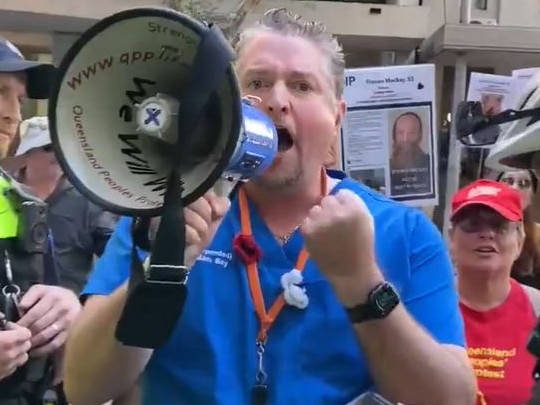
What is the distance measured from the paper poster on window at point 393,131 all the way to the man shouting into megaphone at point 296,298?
2.74m

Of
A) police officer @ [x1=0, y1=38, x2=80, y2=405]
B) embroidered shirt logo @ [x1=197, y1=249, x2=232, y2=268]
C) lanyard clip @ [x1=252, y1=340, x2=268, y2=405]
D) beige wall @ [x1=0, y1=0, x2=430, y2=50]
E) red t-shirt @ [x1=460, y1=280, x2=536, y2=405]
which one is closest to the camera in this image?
lanyard clip @ [x1=252, y1=340, x2=268, y2=405]

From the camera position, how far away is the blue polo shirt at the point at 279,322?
2.14 metres

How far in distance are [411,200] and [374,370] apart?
10.4ft

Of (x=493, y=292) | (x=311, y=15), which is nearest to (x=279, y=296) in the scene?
(x=493, y=292)

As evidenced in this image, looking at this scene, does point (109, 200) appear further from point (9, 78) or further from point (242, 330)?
point (9, 78)

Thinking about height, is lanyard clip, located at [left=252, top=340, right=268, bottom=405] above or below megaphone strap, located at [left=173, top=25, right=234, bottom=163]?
below

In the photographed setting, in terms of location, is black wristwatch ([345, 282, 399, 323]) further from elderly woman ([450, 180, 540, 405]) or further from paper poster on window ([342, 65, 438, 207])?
paper poster on window ([342, 65, 438, 207])

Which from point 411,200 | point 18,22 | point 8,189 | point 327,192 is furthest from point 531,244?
point 18,22

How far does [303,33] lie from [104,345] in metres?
0.85

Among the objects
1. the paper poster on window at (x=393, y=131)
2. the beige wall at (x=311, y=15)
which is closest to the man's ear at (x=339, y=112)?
the paper poster on window at (x=393, y=131)

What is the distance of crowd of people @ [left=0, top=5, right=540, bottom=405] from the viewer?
79.0 inches

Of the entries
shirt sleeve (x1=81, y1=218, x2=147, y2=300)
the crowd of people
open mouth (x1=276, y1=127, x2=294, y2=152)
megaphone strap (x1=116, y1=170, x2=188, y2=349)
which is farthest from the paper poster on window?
megaphone strap (x1=116, y1=170, x2=188, y2=349)

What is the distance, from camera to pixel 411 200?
5191 mm

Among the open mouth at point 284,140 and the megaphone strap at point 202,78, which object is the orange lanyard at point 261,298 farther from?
the megaphone strap at point 202,78
